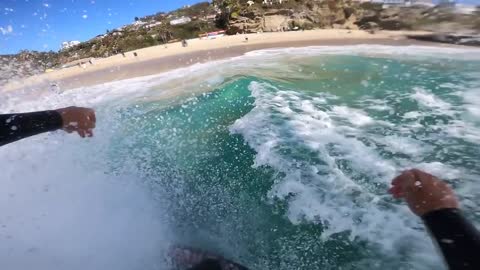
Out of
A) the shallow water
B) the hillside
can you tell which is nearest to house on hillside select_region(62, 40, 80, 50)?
the hillside

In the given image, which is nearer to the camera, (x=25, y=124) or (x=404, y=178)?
(x=404, y=178)

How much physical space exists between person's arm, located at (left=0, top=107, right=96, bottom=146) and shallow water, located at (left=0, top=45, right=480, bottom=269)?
3.67ft

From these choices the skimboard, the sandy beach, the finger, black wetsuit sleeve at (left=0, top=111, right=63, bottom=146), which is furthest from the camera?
the sandy beach

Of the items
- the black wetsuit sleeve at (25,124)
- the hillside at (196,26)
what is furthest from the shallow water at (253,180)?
the hillside at (196,26)

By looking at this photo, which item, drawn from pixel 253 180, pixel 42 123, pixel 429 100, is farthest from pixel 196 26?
pixel 42 123

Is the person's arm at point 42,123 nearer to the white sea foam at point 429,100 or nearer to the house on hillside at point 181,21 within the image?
the white sea foam at point 429,100

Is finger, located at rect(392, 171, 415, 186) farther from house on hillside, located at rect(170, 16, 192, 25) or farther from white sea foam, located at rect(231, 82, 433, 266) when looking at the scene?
house on hillside, located at rect(170, 16, 192, 25)

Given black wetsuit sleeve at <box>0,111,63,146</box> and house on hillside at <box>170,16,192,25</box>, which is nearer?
black wetsuit sleeve at <box>0,111,63,146</box>

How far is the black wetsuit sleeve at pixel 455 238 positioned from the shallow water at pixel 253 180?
3.76 ft

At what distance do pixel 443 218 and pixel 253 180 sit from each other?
8.80 ft

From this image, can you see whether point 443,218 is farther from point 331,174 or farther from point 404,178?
point 331,174

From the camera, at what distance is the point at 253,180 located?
4320 millimetres

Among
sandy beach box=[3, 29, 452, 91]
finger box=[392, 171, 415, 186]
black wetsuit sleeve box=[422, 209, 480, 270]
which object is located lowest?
sandy beach box=[3, 29, 452, 91]

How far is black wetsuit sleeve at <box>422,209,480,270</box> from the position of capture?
1563 mm
